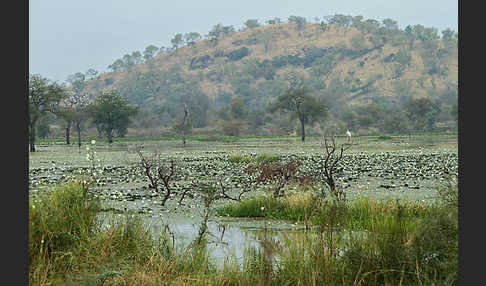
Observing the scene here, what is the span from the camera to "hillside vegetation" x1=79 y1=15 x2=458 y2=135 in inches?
3231

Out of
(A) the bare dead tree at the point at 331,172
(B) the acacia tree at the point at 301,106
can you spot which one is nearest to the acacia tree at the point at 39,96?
(B) the acacia tree at the point at 301,106

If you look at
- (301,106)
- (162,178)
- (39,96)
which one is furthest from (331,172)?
(301,106)

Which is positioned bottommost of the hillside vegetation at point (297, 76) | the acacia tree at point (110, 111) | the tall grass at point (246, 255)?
the tall grass at point (246, 255)

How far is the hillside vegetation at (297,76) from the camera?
3231 inches

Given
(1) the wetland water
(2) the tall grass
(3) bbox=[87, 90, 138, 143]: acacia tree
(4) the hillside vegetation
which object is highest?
(4) the hillside vegetation

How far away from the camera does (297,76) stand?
438 feet

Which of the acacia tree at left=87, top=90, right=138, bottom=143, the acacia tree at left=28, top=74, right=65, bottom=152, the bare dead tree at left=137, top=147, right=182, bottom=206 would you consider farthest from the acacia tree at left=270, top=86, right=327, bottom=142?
the bare dead tree at left=137, top=147, right=182, bottom=206

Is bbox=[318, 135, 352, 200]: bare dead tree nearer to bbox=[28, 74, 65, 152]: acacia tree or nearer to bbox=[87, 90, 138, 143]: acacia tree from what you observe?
bbox=[28, 74, 65, 152]: acacia tree

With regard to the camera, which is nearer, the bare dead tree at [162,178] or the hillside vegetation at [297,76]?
the bare dead tree at [162,178]

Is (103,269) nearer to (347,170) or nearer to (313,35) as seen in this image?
(347,170)

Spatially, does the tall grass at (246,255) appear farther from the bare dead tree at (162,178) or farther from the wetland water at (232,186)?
the bare dead tree at (162,178)

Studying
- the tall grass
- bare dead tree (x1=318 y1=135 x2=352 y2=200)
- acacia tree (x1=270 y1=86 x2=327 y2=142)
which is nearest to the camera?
the tall grass

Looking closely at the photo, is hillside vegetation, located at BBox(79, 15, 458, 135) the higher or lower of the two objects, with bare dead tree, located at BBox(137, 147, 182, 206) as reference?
higher
